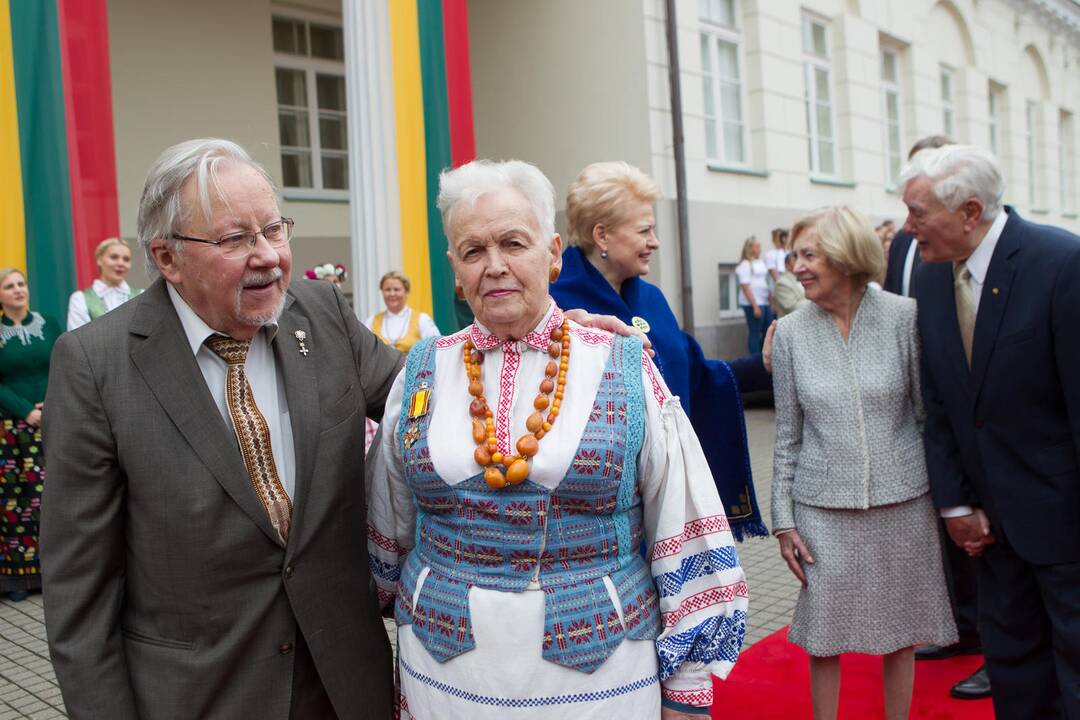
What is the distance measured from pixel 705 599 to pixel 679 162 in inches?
353

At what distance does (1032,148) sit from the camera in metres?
20.2

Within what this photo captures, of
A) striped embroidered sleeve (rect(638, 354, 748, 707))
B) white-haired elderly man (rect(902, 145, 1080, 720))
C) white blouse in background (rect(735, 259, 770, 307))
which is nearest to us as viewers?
striped embroidered sleeve (rect(638, 354, 748, 707))

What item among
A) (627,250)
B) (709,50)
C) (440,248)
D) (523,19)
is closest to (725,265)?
(709,50)

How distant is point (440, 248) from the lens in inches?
309

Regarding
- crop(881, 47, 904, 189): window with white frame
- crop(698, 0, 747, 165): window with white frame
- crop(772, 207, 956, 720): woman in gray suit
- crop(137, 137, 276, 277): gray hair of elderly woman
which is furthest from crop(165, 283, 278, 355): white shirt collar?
crop(881, 47, 904, 189): window with white frame

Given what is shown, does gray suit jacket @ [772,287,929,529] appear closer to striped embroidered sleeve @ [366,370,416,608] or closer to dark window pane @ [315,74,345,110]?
striped embroidered sleeve @ [366,370,416,608]

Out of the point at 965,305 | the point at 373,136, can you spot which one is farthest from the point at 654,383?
the point at 373,136

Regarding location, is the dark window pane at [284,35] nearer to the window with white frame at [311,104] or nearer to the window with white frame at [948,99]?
the window with white frame at [311,104]

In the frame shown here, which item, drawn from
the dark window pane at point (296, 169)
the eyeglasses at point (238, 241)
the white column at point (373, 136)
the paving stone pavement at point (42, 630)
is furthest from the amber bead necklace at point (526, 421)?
→ the dark window pane at point (296, 169)

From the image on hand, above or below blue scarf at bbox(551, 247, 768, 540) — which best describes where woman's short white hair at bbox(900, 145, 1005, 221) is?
above

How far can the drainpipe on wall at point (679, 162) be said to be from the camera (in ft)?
33.5

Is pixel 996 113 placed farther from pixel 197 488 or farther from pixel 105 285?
pixel 197 488

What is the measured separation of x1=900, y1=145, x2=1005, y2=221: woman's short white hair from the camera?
2.73 m

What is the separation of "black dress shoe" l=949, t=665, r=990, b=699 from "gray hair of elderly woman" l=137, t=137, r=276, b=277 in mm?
3219
